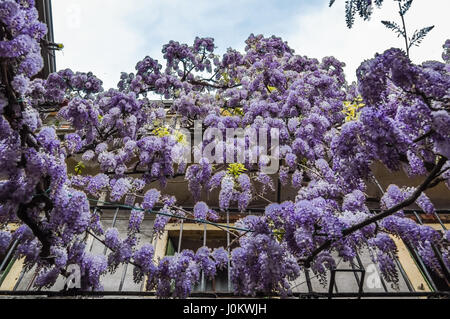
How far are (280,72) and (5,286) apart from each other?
236 inches

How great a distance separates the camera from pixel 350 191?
4.05 m

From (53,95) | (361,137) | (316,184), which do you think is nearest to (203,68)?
(53,95)

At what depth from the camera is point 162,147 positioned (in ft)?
16.9

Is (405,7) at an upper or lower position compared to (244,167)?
lower

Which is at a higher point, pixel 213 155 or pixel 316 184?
pixel 213 155

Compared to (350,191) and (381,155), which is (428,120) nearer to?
(381,155)

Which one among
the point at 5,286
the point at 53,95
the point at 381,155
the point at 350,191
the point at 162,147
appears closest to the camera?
the point at 381,155

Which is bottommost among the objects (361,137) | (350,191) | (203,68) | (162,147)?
(361,137)

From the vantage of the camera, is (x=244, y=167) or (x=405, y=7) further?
(x=244, y=167)

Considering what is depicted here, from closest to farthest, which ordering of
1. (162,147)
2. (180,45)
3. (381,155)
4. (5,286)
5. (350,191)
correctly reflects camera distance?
(381,155) → (350,191) → (5,286) → (162,147) → (180,45)
